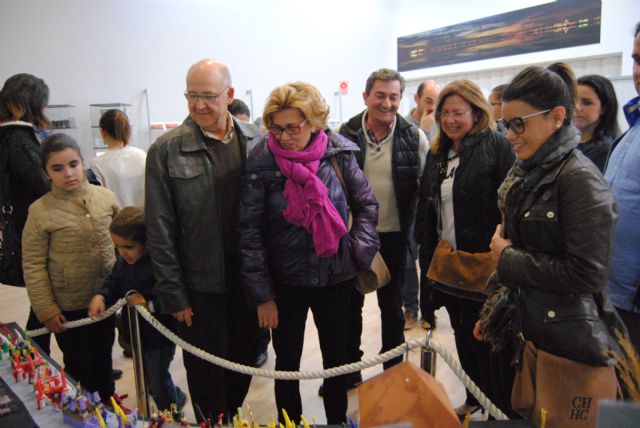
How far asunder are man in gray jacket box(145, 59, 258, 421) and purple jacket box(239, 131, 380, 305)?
147 mm

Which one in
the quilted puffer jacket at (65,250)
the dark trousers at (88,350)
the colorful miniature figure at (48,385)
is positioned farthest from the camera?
the dark trousers at (88,350)

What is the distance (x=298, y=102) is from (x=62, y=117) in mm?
5254

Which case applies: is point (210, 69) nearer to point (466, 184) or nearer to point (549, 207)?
point (466, 184)

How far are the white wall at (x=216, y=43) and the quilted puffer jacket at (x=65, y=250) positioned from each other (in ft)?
14.4

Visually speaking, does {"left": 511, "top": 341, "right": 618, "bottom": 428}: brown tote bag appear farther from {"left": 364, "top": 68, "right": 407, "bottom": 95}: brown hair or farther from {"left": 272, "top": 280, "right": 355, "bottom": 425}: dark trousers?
{"left": 364, "top": 68, "right": 407, "bottom": 95}: brown hair

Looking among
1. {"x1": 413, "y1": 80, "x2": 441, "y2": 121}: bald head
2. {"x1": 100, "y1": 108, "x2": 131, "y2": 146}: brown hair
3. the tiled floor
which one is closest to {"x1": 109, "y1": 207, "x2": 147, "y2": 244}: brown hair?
the tiled floor

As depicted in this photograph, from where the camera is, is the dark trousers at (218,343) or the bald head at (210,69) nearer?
the bald head at (210,69)

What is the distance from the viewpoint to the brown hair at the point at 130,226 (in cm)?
206

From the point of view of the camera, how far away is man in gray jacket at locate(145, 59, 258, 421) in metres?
1.89

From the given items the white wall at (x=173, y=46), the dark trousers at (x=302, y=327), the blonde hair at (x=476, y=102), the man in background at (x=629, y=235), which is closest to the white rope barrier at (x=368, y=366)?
the dark trousers at (x=302, y=327)

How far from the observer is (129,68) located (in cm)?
644

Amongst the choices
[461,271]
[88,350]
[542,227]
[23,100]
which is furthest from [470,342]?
[23,100]

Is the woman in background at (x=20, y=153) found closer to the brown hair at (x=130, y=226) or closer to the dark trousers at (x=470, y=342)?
the brown hair at (x=130, y=226)

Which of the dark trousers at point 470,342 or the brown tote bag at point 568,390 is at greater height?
the brown tote bag at point 568,390
